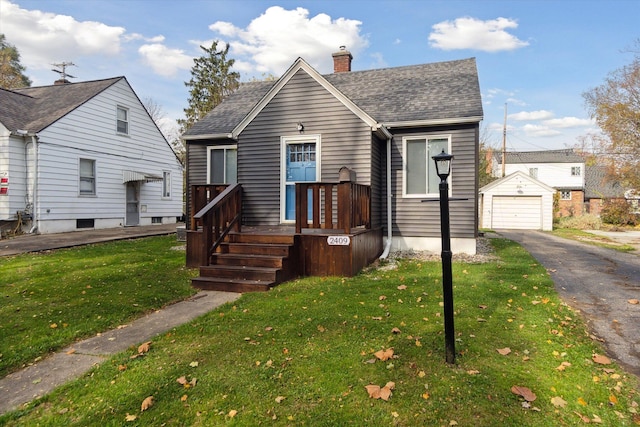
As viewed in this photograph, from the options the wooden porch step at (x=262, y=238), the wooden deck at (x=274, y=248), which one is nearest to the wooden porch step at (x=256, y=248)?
the wooden deck at (x=274, y=248)

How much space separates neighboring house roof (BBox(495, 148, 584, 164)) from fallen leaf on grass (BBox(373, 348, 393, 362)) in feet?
131

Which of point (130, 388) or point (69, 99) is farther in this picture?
point (69, 99)

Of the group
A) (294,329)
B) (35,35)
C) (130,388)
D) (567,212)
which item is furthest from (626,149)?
(35,35)

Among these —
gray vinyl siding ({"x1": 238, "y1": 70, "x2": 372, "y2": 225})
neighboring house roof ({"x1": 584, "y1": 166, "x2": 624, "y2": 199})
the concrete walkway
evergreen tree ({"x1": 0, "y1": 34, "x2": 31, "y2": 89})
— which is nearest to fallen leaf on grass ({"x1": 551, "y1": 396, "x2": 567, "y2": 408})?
the concrete walkway

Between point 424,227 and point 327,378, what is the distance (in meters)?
7.25

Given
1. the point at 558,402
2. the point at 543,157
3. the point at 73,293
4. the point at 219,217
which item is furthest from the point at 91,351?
the point at 543,157

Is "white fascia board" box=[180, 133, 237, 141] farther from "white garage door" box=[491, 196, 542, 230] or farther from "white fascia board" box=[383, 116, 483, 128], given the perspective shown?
"white garage door" box=[491, 196, 542, 230]

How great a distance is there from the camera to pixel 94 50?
79.6 feet

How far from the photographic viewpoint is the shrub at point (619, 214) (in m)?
23.9

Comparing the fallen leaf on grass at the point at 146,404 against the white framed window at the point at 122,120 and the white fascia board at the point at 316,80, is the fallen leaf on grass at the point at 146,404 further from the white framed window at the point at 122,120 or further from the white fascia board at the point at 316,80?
the white framed window at the point at 122,120

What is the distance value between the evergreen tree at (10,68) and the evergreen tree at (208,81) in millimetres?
11160

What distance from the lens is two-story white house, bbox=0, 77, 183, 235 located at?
12.8 meters

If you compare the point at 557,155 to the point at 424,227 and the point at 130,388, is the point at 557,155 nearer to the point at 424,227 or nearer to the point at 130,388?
the point at 424,227

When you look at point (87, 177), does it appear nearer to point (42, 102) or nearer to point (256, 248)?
point (42, 102)
